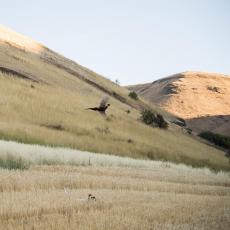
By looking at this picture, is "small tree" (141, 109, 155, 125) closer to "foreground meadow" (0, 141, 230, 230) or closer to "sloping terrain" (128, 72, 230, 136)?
"foreground meadow" (0, 141, 230, 230)

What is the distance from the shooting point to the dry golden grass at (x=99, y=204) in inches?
401

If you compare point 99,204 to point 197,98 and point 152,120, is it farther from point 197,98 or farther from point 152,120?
point 197,98

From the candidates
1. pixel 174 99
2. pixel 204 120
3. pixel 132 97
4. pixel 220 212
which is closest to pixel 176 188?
pixel 220 212

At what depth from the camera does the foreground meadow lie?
33.6 feet

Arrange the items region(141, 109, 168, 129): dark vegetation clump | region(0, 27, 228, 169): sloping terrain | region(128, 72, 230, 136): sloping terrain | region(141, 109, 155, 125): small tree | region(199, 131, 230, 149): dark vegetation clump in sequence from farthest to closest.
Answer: region(128, 72, 230, 136): sloping terrain < region(199, 131, 230, 149): dark vegetation clump < region(141, 109, 168, 129): dark vegetation clump < region(141, 109, 155, 125): small tree < region(0, 27, 228, 169): sloping terrain

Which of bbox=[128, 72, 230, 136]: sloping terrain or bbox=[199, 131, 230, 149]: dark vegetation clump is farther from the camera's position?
bbox=[128, 72, 230, 136]: sloping terrain

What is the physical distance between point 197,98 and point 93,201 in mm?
97071

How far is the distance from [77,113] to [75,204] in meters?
29.3

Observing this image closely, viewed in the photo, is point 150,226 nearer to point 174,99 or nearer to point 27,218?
point 27,218

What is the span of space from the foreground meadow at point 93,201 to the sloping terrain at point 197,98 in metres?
74.3

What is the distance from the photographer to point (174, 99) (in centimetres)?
10588

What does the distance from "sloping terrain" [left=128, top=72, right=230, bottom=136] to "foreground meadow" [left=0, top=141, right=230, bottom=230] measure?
2924 inches

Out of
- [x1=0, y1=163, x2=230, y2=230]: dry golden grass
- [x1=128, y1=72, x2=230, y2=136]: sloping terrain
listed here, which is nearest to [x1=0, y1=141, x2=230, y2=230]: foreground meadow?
[x1=0, y1=163, x2=230, y2=230]: dry golden grass

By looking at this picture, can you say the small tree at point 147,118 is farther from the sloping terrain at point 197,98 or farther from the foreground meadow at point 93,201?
the sloping terrain at point 197,98
